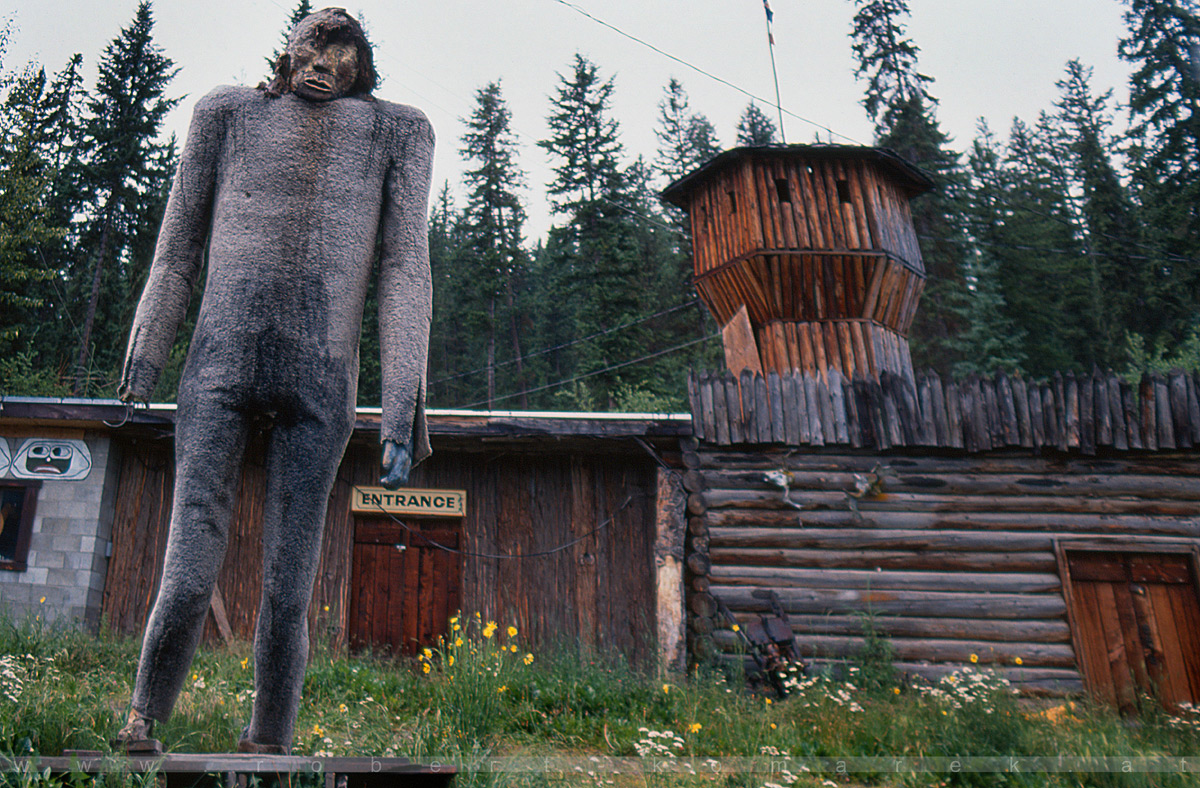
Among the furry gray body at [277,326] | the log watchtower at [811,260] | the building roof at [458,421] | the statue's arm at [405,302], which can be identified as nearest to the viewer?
the furry gray body at [277,326]

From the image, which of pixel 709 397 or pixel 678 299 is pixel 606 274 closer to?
pixel 678 299

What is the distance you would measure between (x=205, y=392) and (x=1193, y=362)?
23134mm

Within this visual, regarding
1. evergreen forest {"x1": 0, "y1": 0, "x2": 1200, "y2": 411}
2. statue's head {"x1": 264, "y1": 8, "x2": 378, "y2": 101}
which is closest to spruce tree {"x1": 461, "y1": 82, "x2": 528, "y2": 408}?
evergreen forest {"x1": 0, "y1": 0, "x2": 1200, "y2": 411}

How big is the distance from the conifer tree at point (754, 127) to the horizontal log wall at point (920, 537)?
3132 cm

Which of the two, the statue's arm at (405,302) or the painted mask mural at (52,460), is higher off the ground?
the painted mask mural at (52,460)

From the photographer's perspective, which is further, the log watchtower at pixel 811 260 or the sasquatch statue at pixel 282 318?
the log watchtower at pixel 811 260

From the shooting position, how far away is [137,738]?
96.3 inches

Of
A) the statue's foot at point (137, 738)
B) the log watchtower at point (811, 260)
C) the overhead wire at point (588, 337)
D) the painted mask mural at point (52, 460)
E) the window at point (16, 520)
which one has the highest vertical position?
the overhead wire at point (588, 337)

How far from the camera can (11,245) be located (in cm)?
1897

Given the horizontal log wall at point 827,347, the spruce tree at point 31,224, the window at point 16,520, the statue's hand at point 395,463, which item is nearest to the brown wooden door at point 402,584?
the window at point 16,520

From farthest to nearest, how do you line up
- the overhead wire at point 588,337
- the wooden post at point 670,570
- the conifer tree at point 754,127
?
the conifer tree at point 754,127, the overhead wire at point 588,337, the wooden post at point 670,570

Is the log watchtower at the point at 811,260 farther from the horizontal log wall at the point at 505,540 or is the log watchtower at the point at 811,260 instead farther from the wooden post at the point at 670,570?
the wooden post at the point at 670,570

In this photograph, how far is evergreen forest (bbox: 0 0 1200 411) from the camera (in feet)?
72.6

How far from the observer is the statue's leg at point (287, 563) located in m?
2.66
